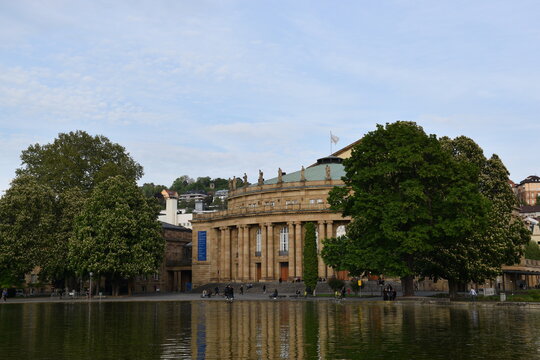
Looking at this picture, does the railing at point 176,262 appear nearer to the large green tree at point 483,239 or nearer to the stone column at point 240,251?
the stone column at point 240,251

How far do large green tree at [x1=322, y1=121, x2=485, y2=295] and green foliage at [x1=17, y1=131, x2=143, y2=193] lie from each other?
51.2 metres

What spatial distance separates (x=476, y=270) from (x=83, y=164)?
2577 inches

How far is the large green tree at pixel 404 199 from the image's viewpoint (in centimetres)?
5112

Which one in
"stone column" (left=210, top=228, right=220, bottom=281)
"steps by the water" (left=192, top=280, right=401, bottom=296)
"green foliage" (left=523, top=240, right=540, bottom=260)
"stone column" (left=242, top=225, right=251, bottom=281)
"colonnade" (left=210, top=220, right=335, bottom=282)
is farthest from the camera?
"green foliage" (left=523, top=240, right=540, bottom=260)

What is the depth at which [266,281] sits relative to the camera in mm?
95438

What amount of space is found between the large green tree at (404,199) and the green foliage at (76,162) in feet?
168

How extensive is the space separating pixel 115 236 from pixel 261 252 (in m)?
28.4

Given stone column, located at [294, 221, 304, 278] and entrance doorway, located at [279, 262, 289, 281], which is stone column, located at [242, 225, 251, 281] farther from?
stone column, located at [294, 221, 304, 278]

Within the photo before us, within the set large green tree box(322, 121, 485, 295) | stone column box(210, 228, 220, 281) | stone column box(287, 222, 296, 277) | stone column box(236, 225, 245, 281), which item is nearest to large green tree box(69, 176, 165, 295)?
stone column box(236, 225, 245, 281)

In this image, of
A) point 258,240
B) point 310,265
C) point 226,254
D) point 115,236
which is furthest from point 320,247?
point 115,236

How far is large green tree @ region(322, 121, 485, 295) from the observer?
51.1 m

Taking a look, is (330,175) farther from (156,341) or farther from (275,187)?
(156,341)

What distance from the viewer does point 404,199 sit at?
5297 centimetres

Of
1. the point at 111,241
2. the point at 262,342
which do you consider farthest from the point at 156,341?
the point at 111,241
